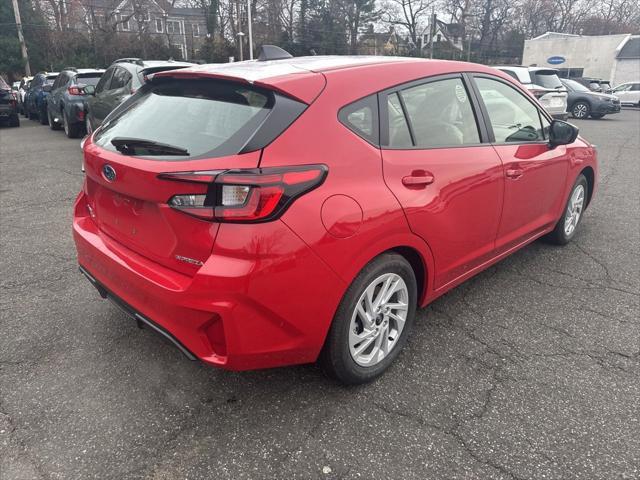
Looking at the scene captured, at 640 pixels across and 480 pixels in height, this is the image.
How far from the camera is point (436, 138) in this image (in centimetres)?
288

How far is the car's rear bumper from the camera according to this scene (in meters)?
2.03

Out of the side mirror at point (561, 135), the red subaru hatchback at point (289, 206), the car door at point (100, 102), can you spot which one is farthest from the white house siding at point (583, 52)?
the red subaru hatchback at point (289, 206)

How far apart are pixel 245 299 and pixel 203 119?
0.89 meters

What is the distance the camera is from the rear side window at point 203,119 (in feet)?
7.05

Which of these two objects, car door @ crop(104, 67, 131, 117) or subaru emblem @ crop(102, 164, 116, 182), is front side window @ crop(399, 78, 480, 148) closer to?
subaru emblem @ crop(102, 164, 116, 182)

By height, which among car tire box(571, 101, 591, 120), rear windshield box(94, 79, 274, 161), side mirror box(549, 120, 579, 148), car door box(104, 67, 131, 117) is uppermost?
rear windshield box(94, 79, 274, 161)

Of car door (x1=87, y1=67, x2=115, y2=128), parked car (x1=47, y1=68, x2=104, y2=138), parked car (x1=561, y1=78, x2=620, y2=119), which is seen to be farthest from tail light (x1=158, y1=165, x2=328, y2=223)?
parked car (x1=561, y1=78, x2=620, y2=119)

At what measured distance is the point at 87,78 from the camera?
1172 centimetres

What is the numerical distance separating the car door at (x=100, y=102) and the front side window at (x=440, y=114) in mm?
7273

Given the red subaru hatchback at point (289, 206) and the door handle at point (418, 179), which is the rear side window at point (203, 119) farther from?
the door handle at point (418, 179)

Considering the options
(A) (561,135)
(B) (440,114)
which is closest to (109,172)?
(B) (440,114)

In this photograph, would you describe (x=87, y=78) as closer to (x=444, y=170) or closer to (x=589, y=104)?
(x=444, y=170)

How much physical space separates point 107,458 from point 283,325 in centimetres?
95

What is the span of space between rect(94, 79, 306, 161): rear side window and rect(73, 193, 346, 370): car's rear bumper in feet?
1.33
